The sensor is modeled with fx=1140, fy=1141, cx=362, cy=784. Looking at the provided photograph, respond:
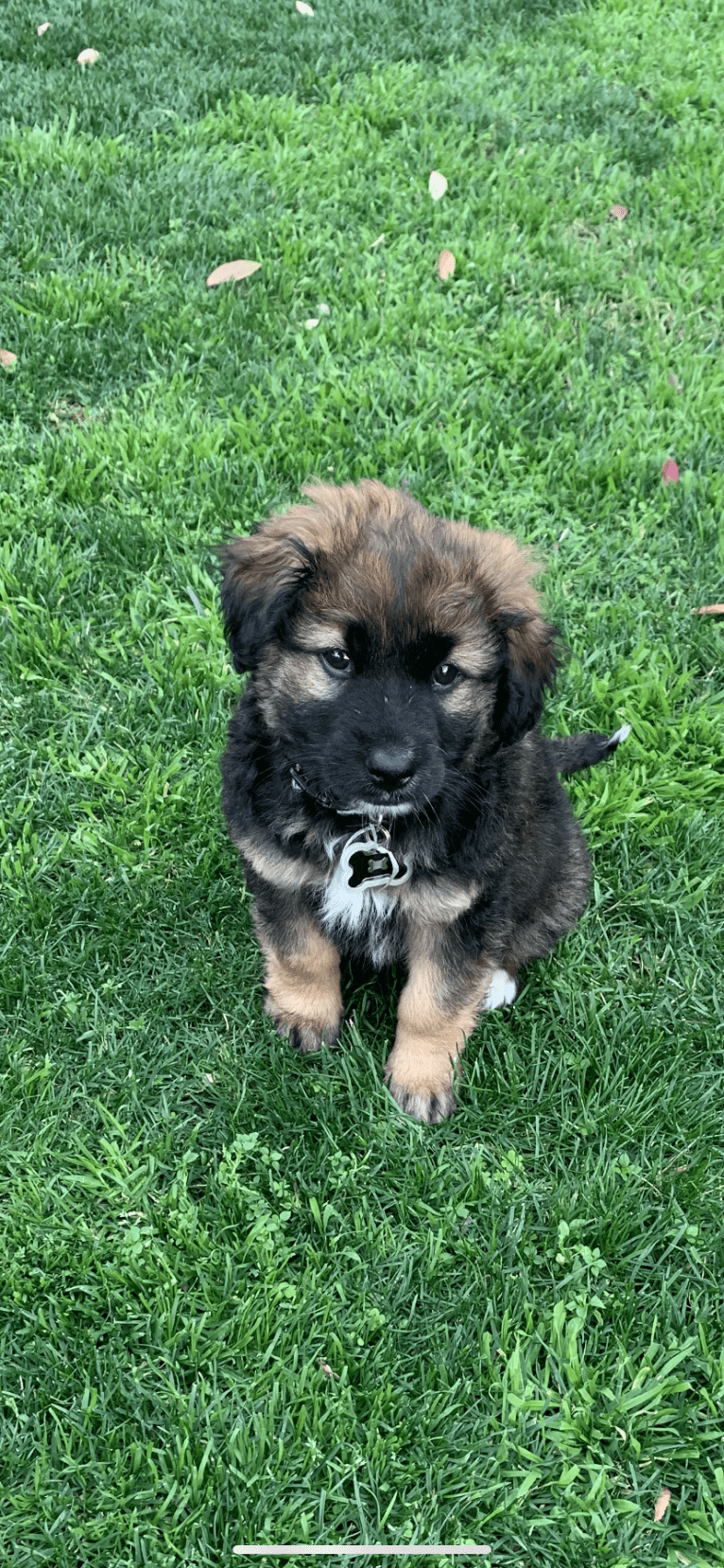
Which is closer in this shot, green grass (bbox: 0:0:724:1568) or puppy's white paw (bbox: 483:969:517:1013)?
green grass (bbox: 0:0:724:1568)

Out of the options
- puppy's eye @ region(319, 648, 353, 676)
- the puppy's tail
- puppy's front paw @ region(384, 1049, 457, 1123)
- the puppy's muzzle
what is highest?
puppy's eye @ region(319, 648, 353, 676)

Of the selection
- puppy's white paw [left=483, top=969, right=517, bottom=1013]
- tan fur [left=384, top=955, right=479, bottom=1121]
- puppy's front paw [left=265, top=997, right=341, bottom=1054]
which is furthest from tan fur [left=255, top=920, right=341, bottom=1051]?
puppy's white paw [left=483, top=969, right=517, bottom=1013]

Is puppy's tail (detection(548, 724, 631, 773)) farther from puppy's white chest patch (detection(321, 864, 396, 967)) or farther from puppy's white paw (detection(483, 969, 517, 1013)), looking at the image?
puppy's white chest patch (detection(321, 864, 396, 967))

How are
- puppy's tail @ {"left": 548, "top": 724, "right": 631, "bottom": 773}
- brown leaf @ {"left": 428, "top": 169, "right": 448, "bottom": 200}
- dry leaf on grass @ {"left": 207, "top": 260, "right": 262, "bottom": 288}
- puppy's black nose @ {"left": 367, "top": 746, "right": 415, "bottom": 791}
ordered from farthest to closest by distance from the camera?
1. brown leaf @ {"left": 428, "top": 169, "right": 448, "bottom": 200}
2. dry leaf on grass @ {"left": 207, "top": 260, "right": 262, "bottom": 288}
3. puppy's tail @ {"left": 548, "top": 724, "right": 631, "bottom": 773}
4. puppy's black nose @ {"left": 367, "top": 746, "right": 415, "bottom": 791}

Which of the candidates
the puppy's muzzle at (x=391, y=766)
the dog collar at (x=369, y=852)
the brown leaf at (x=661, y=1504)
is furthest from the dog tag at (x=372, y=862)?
the brown leaf at (x=661, y=1504)

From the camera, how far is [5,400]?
13.1 feet

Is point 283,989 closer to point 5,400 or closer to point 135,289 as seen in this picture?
point 5,400

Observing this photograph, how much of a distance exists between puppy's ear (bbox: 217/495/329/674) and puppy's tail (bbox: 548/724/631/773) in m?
0.95

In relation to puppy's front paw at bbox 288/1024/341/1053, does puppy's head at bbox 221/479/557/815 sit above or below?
above

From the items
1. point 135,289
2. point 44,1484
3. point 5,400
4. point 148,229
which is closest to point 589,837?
point 44,1484

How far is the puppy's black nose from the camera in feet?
6.40

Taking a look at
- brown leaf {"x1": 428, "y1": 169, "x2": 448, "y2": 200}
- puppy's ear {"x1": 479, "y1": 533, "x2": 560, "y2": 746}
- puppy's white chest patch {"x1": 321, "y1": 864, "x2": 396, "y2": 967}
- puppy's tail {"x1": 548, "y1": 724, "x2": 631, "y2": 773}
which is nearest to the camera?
puppy's ear {"x1": 479, "y1": 533, "x2": 560, "y2": 746}

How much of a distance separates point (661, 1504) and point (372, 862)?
1258 millimetres

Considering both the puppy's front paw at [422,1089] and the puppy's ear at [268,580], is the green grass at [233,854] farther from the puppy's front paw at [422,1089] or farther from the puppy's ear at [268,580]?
the puppy's ear at [268,580]
